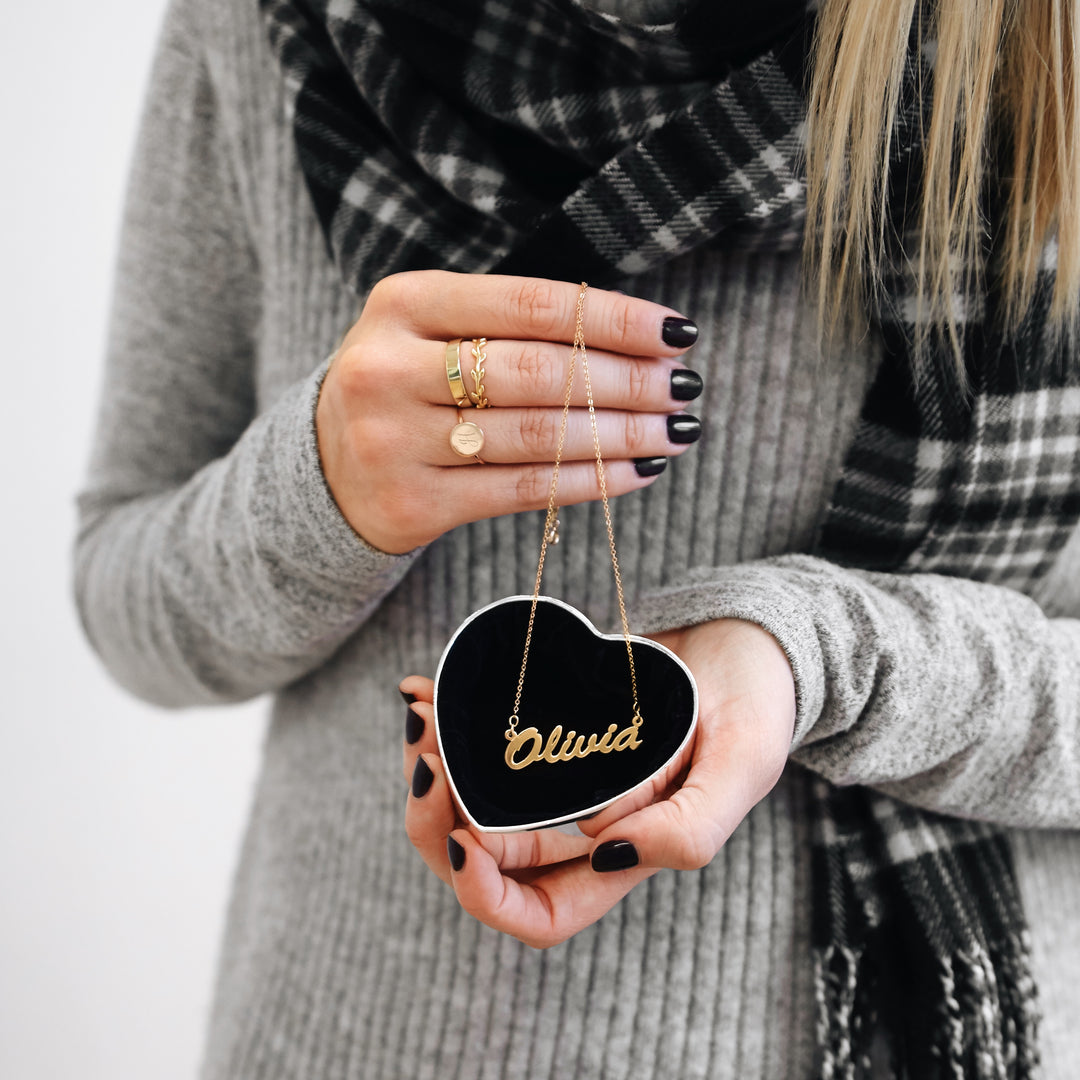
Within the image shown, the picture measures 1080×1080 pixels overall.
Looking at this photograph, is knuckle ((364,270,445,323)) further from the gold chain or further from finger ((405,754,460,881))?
finger ((405,754,460,881))

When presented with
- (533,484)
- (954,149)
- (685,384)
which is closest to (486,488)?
(533,484)

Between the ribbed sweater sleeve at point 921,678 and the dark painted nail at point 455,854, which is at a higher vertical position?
the dark painted nail at point 455,854

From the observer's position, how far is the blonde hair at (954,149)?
0.53m

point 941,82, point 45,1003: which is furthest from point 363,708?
point 45,1003

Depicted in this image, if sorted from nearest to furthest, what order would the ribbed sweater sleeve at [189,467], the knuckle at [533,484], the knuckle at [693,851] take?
the knuckle at [693,851] → the knuckle at [533,484] → the ribbed sweater sleeve at [189,467]

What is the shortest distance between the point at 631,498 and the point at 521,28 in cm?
34

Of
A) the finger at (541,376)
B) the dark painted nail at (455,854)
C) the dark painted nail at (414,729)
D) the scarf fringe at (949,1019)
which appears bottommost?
the scarf fringe at (949,1019)

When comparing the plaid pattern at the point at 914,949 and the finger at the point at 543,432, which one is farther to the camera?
the plaid pattern at the point at 914,949

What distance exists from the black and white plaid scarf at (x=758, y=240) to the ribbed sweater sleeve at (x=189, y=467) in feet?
0.58

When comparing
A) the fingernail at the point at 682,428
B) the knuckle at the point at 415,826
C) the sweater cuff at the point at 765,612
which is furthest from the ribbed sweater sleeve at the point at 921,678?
the knuckle at the point at 415,826

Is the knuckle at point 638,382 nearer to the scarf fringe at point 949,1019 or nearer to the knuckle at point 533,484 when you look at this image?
the knuckle at point 533,484

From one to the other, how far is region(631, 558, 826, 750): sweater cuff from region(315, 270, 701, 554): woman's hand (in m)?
0.09

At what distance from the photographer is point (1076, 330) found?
590 mm

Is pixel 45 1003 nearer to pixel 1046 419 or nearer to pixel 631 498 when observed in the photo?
pixel 631 498
